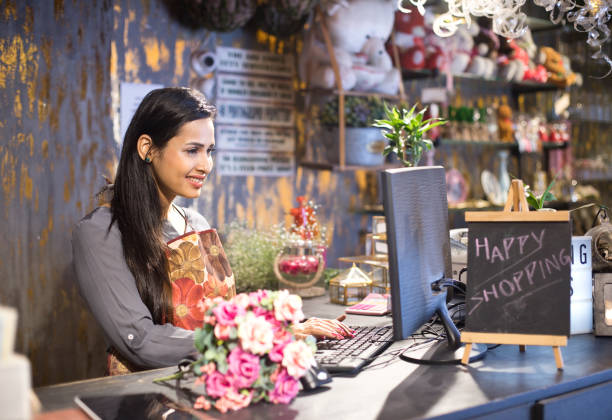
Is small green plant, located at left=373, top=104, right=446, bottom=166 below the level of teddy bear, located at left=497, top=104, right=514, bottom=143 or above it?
below

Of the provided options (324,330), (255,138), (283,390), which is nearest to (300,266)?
(324,330)

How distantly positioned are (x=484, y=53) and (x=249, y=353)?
3715mm

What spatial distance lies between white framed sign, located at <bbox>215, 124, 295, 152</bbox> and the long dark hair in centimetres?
157

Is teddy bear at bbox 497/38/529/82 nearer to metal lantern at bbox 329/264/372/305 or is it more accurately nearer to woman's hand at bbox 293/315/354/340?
metal lantern at bbox 329/264/372/305

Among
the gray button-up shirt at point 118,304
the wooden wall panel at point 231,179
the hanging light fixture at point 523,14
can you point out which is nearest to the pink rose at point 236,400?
the gray button-up shirt at point 118,304

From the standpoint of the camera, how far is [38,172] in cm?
310

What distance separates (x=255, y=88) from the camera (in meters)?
3.76

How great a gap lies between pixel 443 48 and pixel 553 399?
3090mm

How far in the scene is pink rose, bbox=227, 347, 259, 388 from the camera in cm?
118

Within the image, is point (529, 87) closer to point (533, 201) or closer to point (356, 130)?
point (356, 130)

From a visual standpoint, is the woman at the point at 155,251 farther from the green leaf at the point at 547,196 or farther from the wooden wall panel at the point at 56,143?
the wooden wall panel at the point at 56,143

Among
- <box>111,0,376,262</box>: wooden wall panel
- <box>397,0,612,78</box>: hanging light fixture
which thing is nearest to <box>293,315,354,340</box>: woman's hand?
<box>397,0,612,78</box>: hanging light fixture

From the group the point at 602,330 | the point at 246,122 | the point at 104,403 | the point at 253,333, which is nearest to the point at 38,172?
the point at 246,122

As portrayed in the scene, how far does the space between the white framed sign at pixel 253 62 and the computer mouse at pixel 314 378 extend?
258 cm
